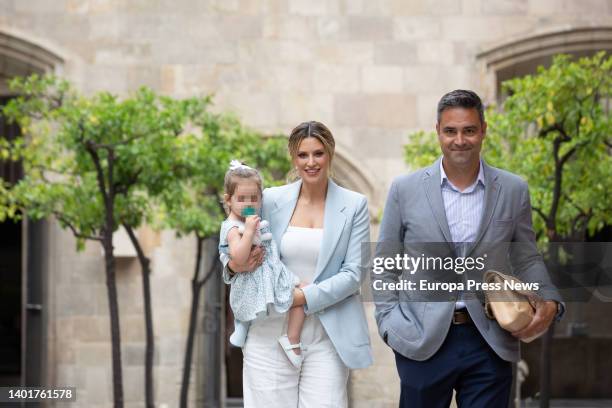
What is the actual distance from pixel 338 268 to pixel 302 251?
190 mm

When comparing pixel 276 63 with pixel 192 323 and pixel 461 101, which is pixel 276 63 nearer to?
pixel 192 323

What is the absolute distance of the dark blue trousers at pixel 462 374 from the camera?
4.89m

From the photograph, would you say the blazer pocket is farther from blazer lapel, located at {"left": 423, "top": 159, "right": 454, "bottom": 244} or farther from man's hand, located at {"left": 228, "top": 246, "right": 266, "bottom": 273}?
man's hand, located at {"left": 228, "top": 246, "right": 266, "bottom": 273}

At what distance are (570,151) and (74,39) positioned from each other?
6.53 meters

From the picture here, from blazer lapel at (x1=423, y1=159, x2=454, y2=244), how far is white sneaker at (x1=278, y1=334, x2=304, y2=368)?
835mm

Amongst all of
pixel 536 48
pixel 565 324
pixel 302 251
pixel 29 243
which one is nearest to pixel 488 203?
pixel 302 251

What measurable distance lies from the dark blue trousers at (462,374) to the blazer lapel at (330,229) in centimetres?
59

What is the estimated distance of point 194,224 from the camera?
438 inches

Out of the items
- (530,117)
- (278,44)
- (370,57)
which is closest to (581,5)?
(370,57)

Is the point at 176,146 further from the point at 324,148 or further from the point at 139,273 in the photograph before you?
the point at 324,148

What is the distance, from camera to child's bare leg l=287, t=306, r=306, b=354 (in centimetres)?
514

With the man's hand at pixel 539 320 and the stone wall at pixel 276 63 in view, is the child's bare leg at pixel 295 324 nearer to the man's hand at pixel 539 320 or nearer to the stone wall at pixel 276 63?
the man's hand at pixel 539 320

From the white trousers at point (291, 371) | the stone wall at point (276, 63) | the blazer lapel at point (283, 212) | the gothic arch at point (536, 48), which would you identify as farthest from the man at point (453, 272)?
the gothic arch at point (536, 48)

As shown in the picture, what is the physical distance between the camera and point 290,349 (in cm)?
511
